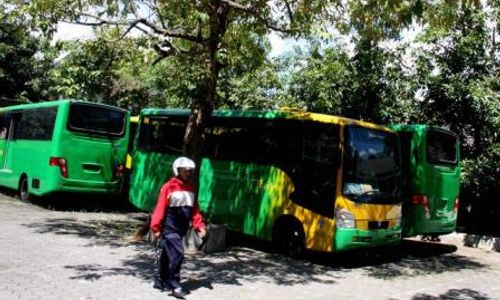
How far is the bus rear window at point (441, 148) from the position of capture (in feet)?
43.2

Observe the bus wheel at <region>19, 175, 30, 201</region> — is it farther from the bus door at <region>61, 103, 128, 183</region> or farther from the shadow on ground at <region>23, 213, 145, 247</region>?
the shadow on ground at <region>23, 213, 145, 247</region>

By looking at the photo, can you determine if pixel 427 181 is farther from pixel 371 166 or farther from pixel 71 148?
pixel 71 148

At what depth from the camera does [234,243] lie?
1283 centimetres

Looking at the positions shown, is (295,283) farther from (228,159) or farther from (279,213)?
(228,159)

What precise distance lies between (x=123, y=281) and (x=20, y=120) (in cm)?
1123

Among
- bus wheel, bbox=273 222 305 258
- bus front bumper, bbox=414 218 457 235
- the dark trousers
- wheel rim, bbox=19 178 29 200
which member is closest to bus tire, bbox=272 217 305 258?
bus wheel, bbox=273 222 305 258

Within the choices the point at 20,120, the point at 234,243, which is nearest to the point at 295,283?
the point at 234,243

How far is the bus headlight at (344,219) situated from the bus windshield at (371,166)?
0.29 meters

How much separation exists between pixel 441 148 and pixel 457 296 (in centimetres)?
481

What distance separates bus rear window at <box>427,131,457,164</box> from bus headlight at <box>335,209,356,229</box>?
3231 mm

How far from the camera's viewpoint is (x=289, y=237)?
11680 millimetres

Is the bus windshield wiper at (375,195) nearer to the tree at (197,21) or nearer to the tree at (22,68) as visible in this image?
the tree at (197,21)

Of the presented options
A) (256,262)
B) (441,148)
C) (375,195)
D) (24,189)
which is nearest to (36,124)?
(24,189)

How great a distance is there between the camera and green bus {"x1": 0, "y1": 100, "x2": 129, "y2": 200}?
15.4 m
